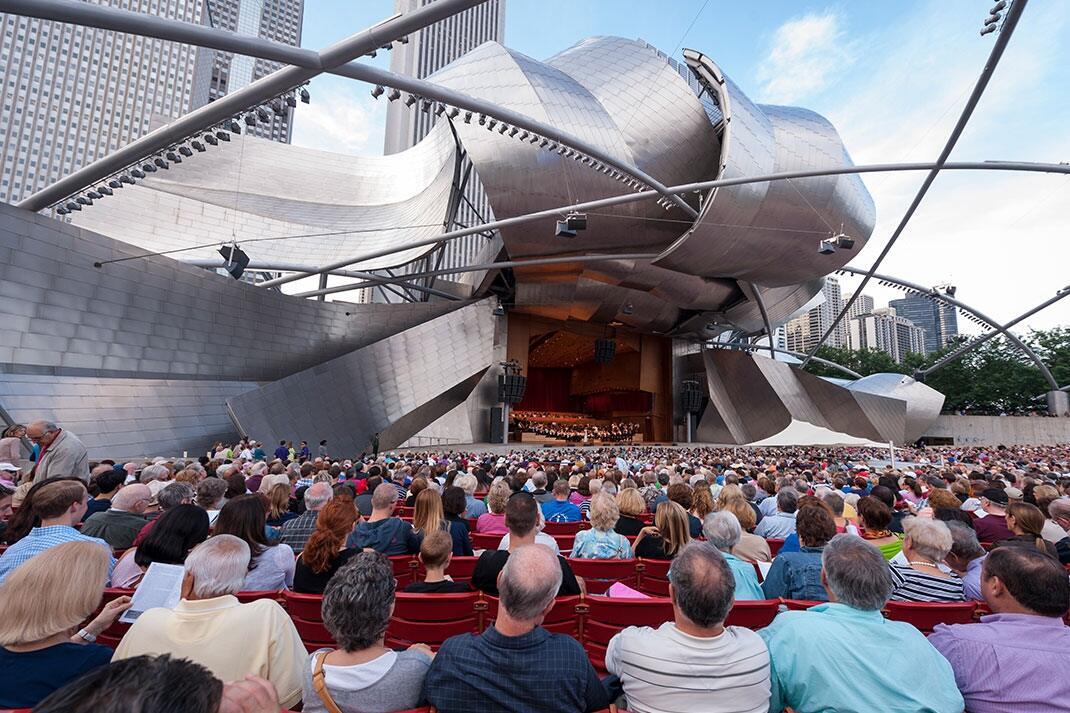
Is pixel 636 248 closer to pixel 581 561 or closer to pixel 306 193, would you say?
pixel 306 193

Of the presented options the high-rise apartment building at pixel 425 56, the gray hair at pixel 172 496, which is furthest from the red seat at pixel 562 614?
the high-rise apartment building at pixel 425 56

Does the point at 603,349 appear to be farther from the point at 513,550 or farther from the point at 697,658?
the point at 697,658

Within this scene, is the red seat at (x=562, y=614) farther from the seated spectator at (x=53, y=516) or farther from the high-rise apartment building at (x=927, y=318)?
the high-rise apartment building at (x=927, y=318)

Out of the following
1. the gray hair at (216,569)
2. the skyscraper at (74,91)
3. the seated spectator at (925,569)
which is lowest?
the seated spectator at (925,569)

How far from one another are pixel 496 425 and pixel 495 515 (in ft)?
74.0

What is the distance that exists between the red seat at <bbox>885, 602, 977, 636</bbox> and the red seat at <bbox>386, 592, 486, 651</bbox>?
2189mm

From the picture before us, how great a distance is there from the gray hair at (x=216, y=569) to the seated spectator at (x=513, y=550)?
4.50ft

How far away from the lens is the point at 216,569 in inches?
81.9

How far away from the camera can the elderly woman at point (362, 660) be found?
69.4 inches

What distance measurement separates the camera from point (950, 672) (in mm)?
1912

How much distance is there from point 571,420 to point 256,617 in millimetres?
39350

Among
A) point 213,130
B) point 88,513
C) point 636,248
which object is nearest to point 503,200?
point 636,248

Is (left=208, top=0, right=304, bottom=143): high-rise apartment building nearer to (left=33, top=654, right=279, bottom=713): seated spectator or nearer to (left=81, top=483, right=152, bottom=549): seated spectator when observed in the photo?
(left=81, top=483, right=152, bottom=549): seated spectator

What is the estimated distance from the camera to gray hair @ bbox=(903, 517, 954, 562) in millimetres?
3174
